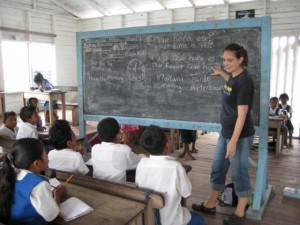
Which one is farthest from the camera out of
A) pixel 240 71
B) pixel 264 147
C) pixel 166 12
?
pixel 166 12

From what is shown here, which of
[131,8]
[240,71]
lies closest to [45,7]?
[131,8]

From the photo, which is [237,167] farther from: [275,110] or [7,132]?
[275,110]

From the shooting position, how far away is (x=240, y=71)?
2.03m

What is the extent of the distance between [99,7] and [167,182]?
8491 millimetres

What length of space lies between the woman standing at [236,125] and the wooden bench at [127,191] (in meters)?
0.83

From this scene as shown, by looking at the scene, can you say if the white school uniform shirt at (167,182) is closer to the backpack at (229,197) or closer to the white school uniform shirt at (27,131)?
the backpack at (229,197)

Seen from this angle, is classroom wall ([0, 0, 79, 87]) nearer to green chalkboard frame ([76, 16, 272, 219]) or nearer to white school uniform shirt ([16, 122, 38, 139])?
white school uniform shirt ([16, 122, 38, 139])

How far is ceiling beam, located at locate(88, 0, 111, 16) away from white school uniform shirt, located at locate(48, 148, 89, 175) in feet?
25.9

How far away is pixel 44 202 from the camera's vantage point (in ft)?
3.91

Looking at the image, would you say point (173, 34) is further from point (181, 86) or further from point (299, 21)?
point (299, 21)

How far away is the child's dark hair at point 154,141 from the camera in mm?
1601

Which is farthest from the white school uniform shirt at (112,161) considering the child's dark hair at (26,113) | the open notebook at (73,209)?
the child's dark hair at (26,113)

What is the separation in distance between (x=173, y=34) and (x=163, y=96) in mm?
567

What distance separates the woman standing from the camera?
197 centimetres
